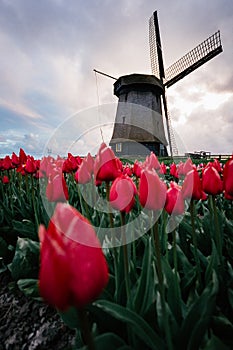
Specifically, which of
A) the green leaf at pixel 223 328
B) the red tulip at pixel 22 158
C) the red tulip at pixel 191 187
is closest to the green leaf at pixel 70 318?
the green leaf at pixel 223 328

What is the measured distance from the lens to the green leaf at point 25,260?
1965 mm

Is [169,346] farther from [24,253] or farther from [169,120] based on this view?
[169,120]

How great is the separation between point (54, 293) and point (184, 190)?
991mm

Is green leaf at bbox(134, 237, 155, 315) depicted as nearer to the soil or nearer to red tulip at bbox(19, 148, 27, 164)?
the soil

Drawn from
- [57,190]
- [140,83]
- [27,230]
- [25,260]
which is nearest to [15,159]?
[27,230]

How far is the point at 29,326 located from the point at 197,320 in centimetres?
111

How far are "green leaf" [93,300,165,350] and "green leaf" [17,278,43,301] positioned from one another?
3.04 feet

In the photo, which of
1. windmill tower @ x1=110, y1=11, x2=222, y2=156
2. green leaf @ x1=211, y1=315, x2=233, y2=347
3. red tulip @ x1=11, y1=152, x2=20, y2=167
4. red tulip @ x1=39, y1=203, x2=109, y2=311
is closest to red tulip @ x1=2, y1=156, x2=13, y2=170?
red tulip @ x1=11, y1=152, x2=20, y2=167

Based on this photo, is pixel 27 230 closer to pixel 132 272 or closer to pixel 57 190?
pixel 57 190

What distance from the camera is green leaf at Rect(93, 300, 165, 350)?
89 centimetres

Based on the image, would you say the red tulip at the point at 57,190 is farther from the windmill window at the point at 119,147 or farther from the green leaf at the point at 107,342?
the windmill window at the point at 119,147

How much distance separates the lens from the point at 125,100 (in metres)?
23.7

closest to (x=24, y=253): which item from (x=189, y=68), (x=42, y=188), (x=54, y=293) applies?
(x=54, y=293)

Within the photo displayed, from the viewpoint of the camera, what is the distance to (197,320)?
3.35 feet
